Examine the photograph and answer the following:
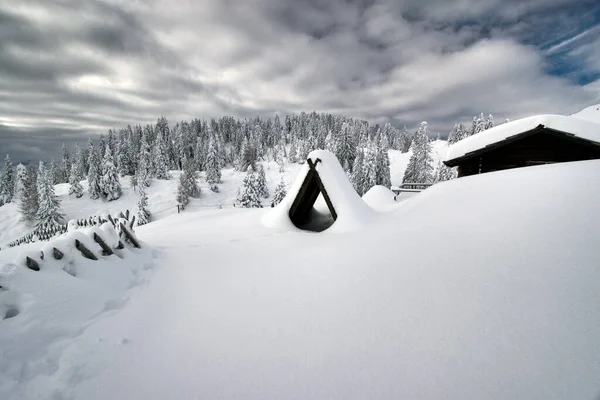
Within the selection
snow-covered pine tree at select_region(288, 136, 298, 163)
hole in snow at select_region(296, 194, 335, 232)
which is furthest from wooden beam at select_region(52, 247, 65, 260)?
snow-covered pine tree at select_region(288, 136, 298, 163)

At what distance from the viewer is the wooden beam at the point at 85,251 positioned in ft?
14.6

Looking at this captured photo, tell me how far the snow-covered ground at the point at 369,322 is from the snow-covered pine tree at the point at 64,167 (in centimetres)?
10236

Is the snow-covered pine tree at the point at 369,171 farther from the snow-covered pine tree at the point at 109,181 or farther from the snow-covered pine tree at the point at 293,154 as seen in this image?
the snow-covered pine tree at the point at 109,181

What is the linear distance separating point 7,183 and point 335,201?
3559 inches

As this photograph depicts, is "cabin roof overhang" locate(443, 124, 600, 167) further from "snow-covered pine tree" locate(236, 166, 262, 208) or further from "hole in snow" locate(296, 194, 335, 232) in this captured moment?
"snow-covered pine tree" locate(236, 166, 262, 208)

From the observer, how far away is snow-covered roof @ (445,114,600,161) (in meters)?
10.6

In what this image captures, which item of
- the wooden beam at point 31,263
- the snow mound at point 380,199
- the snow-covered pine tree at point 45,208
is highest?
the snow mound at point 380,199

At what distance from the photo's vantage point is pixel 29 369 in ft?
8.19

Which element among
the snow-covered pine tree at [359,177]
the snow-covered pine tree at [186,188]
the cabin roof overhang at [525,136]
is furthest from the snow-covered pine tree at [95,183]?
the cabin roof overhang at [525,136]

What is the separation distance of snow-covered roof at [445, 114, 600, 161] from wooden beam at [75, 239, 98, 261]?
16.0 meters

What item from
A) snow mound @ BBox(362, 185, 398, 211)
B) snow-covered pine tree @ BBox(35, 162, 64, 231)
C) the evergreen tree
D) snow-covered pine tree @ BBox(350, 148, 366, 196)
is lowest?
snow-covered pine tree @ BBox(35, 162, 64, 231)

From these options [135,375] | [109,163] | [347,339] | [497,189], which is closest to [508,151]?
[497,189]

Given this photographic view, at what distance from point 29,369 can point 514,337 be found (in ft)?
16.2

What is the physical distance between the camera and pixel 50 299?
3.31 meters
